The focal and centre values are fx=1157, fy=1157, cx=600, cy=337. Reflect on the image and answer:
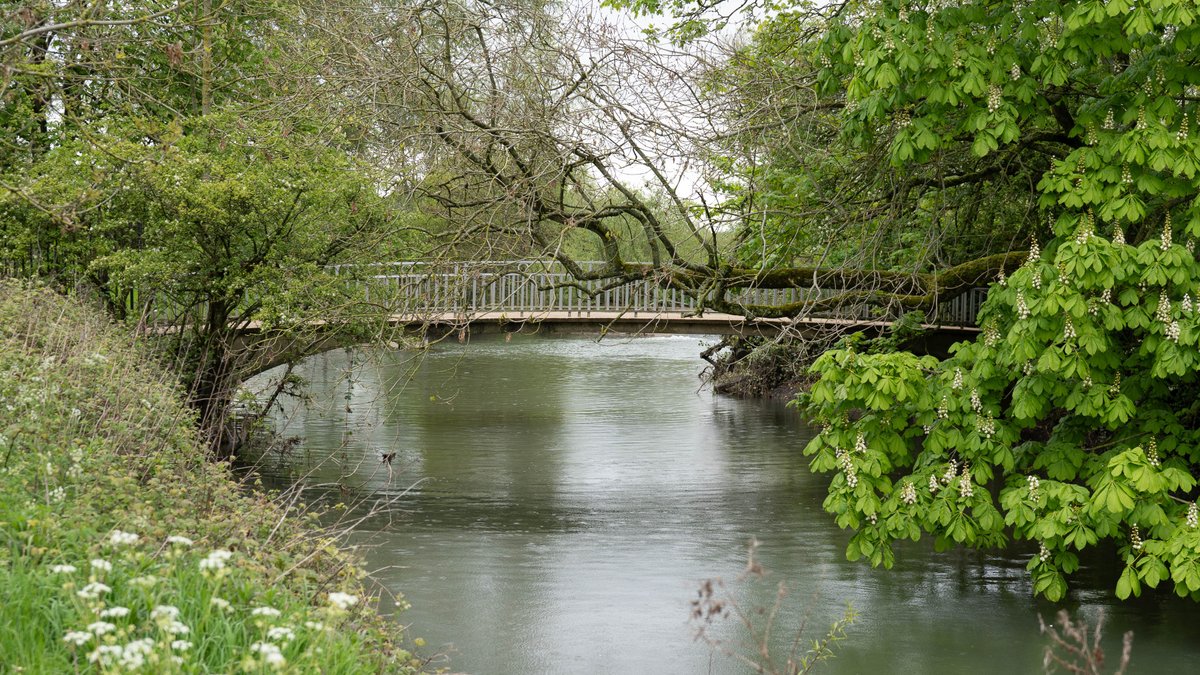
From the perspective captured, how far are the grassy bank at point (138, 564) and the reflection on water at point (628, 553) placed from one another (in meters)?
1.63

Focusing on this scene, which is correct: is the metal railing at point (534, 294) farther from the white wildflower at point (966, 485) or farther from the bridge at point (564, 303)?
the white wildflower at point (966, 485)

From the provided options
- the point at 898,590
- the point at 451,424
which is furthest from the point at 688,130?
the point at 451,424

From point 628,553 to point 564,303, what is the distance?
9.33 m

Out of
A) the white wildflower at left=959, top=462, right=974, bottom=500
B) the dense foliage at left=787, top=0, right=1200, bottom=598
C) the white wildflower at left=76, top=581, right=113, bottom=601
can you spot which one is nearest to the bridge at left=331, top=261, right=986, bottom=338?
the dense foliage at left=787, top=0, right=1200, bottom=598

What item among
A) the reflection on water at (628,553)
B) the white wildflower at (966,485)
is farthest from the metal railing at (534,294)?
the white wildflower at (966,485)

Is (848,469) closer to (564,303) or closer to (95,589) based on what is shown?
(95,589)

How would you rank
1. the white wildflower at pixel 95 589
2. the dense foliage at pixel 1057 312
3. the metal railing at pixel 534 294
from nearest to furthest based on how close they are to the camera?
the white wildflower at pixel 95 589 → the dense foliage at pixel 1057 312 → the metal railing at pixel 534 294

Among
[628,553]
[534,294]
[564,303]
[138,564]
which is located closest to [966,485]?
[628,553]

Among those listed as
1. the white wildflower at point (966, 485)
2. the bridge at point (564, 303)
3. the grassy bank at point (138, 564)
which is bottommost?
the white wildflower at point (966, 485)

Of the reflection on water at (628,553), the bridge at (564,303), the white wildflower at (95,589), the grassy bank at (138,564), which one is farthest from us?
the bridge at (564,303)

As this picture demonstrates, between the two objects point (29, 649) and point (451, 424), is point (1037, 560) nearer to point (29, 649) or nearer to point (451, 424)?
point (29, 649)

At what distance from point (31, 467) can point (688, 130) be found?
6.95 m

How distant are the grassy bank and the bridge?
4.24 metres

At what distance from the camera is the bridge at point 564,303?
11.5 metres
